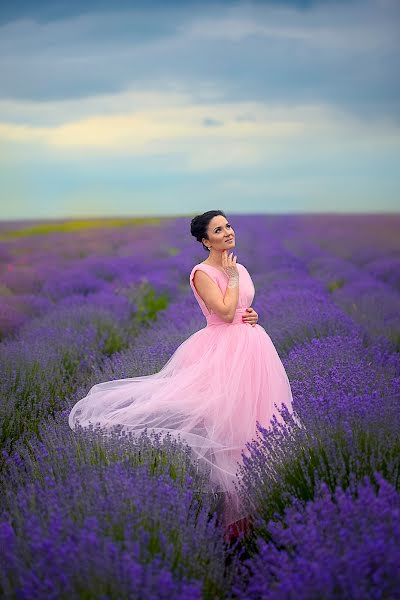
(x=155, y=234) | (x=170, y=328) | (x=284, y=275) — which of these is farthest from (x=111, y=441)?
(x=155, y=234)

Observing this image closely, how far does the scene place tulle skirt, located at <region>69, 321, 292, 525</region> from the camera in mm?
2242

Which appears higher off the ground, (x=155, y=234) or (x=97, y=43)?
(x=97, y=43)

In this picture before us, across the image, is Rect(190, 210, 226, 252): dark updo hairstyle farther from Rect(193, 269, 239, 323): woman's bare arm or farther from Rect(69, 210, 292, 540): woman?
Rect(193, 269, 239, 323): woman's bare arm

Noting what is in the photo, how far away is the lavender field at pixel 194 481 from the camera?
1.25m

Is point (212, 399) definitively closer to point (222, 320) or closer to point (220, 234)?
point (222, 320)

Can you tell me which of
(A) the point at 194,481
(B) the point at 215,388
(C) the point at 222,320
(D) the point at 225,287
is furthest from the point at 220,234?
(A) the point at 194,481

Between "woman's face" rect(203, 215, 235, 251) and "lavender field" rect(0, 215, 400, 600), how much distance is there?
63cm

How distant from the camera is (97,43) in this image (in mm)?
6098

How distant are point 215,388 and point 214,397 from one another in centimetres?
5

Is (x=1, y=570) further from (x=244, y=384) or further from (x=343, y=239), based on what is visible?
(x=343, y=239)

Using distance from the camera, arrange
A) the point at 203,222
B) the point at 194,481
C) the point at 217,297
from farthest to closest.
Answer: the point at 203,222
the point at 217,297
the point at 194,481

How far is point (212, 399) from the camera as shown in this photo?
2.38 metres

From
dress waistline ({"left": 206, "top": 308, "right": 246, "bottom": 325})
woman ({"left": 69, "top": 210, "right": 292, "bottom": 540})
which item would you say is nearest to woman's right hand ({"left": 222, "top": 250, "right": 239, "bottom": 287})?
woman ({"left": 69, "top": 210, "right": 292, "bottom": 540})

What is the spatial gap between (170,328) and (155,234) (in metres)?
6.77
